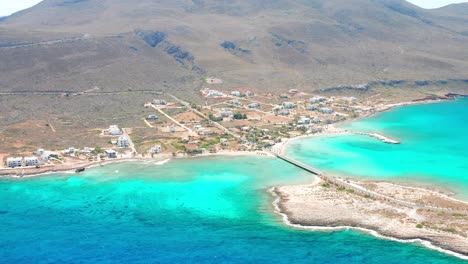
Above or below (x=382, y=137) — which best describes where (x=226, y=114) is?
above

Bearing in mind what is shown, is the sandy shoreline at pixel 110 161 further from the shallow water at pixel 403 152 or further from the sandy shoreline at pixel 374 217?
the sandy shoreline at pixel 374 217

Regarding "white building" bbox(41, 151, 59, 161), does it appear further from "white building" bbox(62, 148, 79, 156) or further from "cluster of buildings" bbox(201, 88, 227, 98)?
"cluster of buildings" bbox(201, 88, 227, 98)

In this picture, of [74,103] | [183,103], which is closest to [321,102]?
[183,103]

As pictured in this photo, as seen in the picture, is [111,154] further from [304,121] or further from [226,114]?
[304,121]

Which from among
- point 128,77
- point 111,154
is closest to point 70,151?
point 111,154

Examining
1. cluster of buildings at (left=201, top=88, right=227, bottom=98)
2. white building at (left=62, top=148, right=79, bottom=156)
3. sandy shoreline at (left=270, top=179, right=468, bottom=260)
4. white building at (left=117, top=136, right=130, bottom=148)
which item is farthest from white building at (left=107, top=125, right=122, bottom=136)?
cluster of buildings at (left=201, top=88, right=227, bottom=98)
